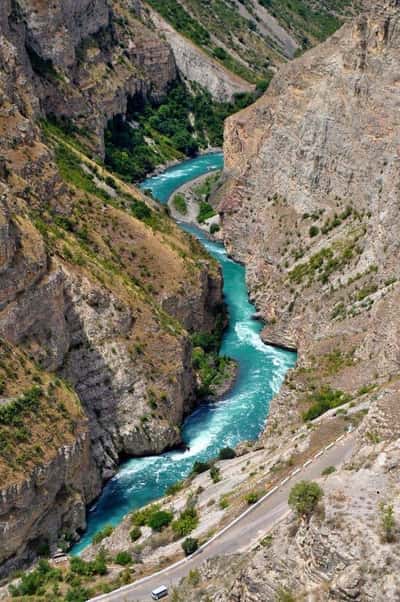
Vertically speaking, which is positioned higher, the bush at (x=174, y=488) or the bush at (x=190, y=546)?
the bush at (x=190, y=546)

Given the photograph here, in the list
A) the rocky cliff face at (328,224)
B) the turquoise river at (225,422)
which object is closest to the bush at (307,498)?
the rocky cliff face at (328,224)

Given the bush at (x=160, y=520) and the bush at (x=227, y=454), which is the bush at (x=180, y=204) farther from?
the bush at (x=160, y=520)

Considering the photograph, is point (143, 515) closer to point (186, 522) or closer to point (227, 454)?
point (186, 522)

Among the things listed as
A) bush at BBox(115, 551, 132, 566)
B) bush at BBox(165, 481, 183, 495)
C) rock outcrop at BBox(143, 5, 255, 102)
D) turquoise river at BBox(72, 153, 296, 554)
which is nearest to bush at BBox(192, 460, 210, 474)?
bush at BBox(165, 481, 183, 495)

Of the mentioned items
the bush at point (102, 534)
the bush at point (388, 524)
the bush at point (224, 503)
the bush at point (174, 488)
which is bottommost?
the bush at point (102, 534)

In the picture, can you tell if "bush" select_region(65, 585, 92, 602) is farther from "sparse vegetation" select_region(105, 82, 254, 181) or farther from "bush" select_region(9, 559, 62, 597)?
"sparse vegetation" select_region(105, 82, 254, 181)

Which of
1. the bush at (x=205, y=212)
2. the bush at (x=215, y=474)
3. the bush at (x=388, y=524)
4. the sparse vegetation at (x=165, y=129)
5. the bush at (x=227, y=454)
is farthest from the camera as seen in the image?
the sparse vegetation at (x=165, y=129)

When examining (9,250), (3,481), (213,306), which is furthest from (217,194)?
(3,481)

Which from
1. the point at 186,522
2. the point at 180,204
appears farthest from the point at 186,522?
the point at 180,204
